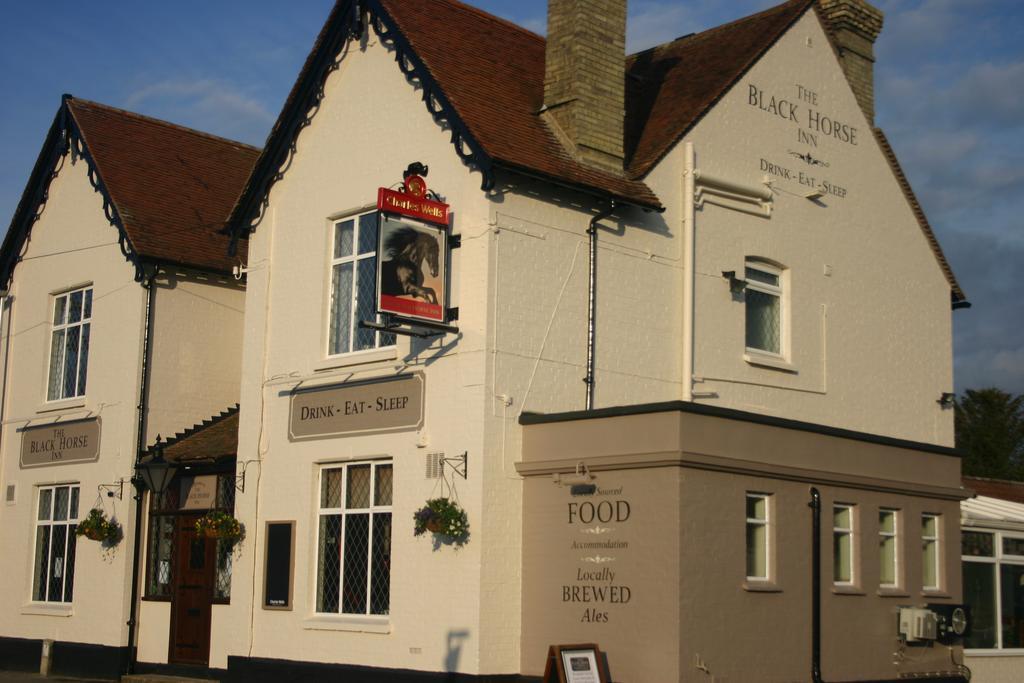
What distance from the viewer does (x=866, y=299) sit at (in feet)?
69.9

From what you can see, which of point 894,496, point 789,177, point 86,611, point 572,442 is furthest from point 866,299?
point 86,611

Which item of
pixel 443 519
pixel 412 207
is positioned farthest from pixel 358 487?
pixel 412 207

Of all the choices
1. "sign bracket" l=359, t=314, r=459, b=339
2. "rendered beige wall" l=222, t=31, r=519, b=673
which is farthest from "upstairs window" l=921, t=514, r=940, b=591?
"sign bracket" l=359, t=314, r=459, b=339

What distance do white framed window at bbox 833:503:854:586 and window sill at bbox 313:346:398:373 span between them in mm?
5974

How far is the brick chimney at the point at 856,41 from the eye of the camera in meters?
22.5

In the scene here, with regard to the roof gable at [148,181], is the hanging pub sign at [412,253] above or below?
below

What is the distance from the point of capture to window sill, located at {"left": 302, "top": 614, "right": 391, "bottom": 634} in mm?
16656

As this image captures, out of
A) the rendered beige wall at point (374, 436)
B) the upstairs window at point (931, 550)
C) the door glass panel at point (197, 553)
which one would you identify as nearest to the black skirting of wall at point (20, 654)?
the door glass panel at point (197, 553)

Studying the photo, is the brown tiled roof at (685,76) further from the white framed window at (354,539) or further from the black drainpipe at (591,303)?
the white framed window at (354,539)

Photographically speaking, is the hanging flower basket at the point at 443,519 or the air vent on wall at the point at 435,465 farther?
the air vent on wall at the point at 435,465

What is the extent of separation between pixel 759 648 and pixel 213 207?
1325cm

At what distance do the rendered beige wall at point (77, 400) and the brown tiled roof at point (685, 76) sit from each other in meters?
8.71

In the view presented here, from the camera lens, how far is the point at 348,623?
17062 millimetres

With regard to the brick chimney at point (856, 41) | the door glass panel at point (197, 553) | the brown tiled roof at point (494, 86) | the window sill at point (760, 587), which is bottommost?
the window sill at point (760, 587)
